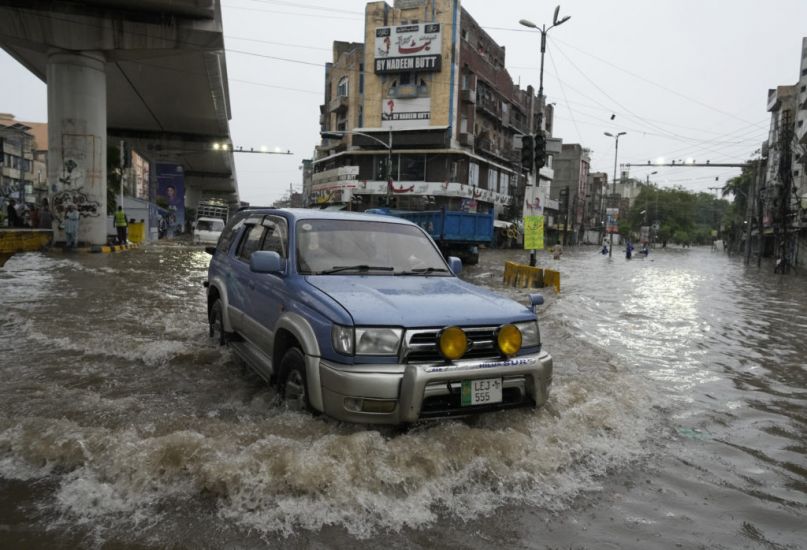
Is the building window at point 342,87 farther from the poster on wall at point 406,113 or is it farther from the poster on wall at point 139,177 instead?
the poster on wall at point 139,177

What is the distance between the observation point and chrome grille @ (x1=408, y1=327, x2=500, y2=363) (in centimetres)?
360

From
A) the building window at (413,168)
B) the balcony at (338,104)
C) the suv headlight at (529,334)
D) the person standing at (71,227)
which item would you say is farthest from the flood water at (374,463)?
the balcony at (338,104)

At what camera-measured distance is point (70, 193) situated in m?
19.1

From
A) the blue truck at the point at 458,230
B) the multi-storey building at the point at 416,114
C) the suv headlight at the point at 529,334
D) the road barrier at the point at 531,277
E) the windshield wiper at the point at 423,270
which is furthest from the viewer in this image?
the multi-storey building at the point at 416,114

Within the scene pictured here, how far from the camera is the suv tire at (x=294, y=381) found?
12.8 ft

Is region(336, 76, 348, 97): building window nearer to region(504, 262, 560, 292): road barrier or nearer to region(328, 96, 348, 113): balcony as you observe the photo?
region(328, 96, 348, 113): balcony

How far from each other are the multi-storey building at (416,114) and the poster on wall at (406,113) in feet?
0.27

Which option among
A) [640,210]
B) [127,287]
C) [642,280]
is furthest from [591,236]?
[127,287]

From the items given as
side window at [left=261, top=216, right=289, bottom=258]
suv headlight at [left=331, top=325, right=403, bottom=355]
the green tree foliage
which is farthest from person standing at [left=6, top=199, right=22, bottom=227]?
the green tree foliage

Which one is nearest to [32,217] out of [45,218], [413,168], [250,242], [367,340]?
[45,218]

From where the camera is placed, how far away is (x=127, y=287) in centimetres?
1197

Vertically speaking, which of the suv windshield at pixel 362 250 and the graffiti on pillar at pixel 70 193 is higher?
the graffiti on pillar at pixel 70 193

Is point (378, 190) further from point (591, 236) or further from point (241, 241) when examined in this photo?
point (591, 236)

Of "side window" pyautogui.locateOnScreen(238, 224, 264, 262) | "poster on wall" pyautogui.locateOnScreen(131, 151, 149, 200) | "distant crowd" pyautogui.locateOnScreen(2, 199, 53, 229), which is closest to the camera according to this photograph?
"side window" pyautogui.locateOnScreen(238, 224, 264, 262)
